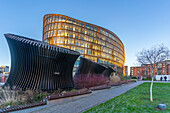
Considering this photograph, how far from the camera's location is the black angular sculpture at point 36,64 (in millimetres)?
7477

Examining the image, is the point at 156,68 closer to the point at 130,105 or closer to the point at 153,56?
the point at 153,56

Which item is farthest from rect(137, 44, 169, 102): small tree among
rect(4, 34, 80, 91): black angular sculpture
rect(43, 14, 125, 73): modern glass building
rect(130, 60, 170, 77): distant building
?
rect(43, 14, 125, 73): modern glass building

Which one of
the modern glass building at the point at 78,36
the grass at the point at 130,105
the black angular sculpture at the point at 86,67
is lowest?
the grass at the point at 130,105

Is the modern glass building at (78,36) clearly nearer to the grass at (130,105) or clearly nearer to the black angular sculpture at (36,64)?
the black angular sculpture at (36,64)

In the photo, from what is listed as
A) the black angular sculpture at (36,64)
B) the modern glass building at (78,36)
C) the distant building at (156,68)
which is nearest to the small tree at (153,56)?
the distant building at (156,68)

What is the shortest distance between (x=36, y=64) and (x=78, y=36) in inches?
1717

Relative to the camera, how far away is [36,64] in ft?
25.6

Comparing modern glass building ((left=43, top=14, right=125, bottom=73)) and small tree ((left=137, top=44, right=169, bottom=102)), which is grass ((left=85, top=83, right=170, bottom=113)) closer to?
small tree ((left=137, top=44, right=169, bottom=102))

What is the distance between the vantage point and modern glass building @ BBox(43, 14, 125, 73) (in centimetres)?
4738

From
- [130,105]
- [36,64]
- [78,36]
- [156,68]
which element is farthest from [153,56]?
[78,36]

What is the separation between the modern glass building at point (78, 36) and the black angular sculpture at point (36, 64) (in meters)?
37.5

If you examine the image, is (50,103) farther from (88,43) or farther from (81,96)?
(88,43)

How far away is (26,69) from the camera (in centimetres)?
778

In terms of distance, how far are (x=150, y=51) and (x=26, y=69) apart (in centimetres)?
939
